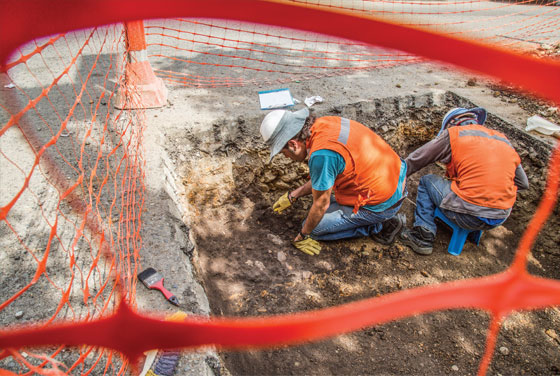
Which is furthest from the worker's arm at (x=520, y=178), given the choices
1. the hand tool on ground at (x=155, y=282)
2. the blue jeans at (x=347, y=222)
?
the hand tool on ground at (x=155, y=282)

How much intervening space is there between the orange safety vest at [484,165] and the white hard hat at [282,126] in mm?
1289

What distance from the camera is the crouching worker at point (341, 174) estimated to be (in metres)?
2.35

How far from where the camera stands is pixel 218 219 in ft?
10.5

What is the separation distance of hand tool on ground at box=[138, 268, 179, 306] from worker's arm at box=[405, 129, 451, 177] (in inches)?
88.6

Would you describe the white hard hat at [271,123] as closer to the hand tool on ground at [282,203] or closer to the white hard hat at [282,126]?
the white hard hat at [282,126]

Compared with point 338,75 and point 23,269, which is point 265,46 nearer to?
point 338,75

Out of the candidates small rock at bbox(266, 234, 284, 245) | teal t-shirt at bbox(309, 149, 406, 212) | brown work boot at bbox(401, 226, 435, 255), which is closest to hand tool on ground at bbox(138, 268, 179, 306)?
teal t-shirt at bbox(309, 149, 406, 212)

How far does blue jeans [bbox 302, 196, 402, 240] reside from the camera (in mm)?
2891

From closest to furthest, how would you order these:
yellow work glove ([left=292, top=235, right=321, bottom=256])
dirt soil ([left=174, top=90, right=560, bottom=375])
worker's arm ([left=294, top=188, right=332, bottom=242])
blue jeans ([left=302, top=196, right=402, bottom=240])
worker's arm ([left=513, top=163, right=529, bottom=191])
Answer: dirt soil ([left=174, top=90, right=560, bottom=375]), worker's arm ([left=294, top=188, right=332, bottom=242]), worker's arm ([left=513, top=163, right=529, bottom=191]), blue jeans ([left=302, top=196, right=402, bottom=240]), yellow work glove ([left=292, top=235, right=321, bottom=256])

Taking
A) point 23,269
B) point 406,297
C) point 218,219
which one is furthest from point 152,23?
point 406,297

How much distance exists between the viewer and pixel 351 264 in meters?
2.99

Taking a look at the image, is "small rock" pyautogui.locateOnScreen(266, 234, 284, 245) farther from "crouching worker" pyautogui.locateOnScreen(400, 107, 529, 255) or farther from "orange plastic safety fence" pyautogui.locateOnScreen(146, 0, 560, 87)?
"orange plastic safety fence" pyautogui.locateOnScreen(146, 0, 560, 87)

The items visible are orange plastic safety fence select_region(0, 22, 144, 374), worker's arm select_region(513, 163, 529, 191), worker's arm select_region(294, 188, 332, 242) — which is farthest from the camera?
worker's arm select_region(513, 163, 529, 191)

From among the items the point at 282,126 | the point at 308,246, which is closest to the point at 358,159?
the point at 282,126
